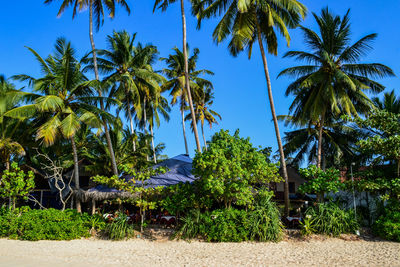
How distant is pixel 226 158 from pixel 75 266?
593cm

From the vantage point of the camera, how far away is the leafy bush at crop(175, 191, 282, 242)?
10219 mm

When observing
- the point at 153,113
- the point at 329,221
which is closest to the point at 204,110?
the point at 153,113

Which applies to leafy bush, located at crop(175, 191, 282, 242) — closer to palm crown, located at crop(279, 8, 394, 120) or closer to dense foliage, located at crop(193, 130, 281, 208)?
dense foliage, located at crop(193, 130, 281, 208)

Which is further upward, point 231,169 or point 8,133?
point 8,133

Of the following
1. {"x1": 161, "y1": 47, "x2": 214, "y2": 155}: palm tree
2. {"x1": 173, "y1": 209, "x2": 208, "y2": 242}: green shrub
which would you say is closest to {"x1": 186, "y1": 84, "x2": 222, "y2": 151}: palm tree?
{"x1": 161, "y1": 47, "x2": 214, "y2": 155}: palm tree

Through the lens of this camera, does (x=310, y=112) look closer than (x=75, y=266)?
No

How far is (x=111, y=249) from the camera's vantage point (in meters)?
9.91

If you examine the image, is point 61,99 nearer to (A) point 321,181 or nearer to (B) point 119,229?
(B) point 119,229

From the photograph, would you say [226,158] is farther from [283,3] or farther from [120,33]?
[120,33]

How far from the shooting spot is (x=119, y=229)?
36.1ft

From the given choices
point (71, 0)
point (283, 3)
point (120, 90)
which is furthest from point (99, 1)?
point (283, 3)

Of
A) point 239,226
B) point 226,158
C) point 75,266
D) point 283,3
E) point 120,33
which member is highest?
point 120,33

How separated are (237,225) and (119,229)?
173 inches

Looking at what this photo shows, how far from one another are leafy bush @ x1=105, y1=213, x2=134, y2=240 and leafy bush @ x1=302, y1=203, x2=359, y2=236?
6.45 metres
